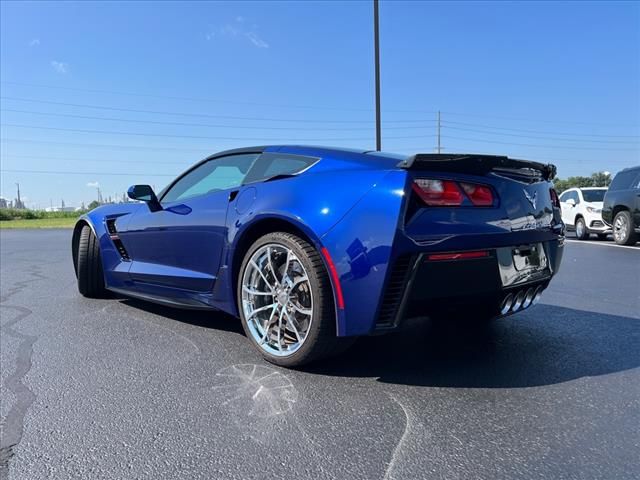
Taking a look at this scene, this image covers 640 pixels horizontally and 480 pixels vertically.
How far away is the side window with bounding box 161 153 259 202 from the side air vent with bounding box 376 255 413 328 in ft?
4.38

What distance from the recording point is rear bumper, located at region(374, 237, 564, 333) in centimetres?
224

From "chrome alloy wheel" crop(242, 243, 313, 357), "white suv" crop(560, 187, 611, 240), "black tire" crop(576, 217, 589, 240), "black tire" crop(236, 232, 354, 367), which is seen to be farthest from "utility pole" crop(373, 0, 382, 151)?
"black tire" crop(236, 232, 354, 367)

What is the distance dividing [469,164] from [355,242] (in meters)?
0.70

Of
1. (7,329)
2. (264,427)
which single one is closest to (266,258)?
(264,427)

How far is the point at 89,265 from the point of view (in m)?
4.51

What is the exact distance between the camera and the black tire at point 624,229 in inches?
384

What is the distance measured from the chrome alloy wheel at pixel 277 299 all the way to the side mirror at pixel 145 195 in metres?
1.35

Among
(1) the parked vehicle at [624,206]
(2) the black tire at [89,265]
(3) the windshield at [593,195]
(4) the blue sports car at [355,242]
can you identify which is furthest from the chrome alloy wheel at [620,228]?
(2) the black tire at [89,265]

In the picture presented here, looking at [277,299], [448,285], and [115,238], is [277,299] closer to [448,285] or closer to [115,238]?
[448,285]

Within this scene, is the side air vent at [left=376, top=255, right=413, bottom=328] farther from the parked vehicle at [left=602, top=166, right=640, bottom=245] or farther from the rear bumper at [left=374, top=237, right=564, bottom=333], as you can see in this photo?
the parked vehicle at [left=602, top=166, right=640, bottom=245]

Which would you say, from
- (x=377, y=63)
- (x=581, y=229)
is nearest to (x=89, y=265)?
(x=377, y=63)

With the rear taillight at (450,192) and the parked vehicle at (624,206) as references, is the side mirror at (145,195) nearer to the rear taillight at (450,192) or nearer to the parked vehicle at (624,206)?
the rear taillight at (450,192)

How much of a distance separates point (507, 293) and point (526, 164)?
0.74m

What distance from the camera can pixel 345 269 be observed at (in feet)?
7.50
